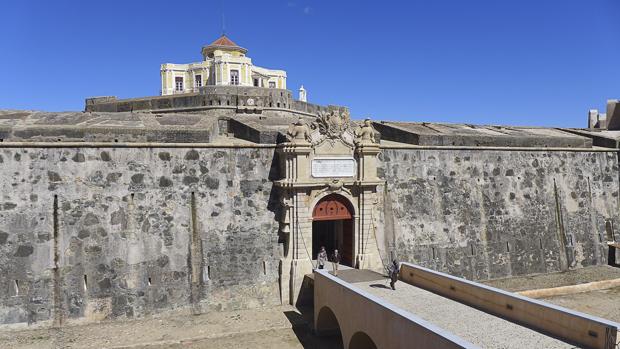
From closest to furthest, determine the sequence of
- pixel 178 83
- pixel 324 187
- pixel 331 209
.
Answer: pixel 324 187 < pixel 331 209 < pixel 178 83

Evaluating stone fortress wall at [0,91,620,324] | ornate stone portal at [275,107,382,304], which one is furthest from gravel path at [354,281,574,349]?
stone fortress wall at [0,91,620,324]

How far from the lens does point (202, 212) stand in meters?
14.4

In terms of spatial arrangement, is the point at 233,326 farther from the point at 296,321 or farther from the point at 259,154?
the point at 259,154

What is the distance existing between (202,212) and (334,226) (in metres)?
5.26

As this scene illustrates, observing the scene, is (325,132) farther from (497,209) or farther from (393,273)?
(497,209)

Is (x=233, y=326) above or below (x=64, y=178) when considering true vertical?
below

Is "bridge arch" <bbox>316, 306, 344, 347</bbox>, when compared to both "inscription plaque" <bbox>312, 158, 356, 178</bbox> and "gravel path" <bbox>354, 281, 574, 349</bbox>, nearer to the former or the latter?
"gravel path" <bbox>354, 281, 574, 349</bbox>

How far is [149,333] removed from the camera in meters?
12.7

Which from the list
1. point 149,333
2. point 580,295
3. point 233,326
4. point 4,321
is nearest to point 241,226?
point 233,326

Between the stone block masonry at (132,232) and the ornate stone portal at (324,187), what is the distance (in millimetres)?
590

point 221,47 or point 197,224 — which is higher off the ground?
point 221,47

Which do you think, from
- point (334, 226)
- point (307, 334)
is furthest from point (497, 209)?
point (307, 334)

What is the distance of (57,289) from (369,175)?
31.7 ft

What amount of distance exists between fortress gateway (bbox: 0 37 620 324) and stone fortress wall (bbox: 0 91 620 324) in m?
0.04
